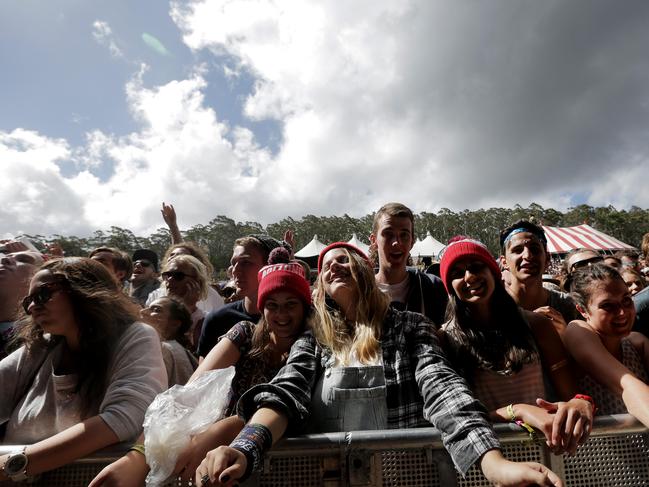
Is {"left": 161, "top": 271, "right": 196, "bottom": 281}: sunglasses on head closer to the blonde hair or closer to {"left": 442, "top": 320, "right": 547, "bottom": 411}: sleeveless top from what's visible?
the blonde hair

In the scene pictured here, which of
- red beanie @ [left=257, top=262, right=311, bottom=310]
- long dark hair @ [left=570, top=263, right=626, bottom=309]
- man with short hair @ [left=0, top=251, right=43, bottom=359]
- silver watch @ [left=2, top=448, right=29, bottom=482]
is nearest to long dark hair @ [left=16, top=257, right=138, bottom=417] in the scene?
silver watch @ [left=2, top=448, right=29, bottom=482]

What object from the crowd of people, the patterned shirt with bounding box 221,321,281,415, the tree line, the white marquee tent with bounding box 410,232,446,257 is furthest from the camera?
the tree line

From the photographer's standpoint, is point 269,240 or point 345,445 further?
point 269,240

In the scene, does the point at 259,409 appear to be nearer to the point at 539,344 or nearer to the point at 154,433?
the point at 154,433

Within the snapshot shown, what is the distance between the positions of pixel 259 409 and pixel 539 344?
136cm

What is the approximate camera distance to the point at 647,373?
1935 millimetres

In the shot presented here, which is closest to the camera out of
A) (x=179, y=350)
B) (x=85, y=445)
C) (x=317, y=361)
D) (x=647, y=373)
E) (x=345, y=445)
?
(x=345, y=445)

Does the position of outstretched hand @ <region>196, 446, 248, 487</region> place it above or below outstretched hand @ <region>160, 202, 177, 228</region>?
below

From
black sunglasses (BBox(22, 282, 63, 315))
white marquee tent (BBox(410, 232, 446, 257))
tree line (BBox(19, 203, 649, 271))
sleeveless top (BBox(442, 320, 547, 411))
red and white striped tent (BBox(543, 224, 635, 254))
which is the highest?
tree line (BBox(19, 203, 649, 271))

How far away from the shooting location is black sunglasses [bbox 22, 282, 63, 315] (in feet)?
6.08

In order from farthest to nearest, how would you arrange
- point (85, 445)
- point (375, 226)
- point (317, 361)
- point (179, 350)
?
point (375, 226), point (179, 350), point (317, 361), point (85, 445)

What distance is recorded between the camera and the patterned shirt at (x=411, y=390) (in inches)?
51.8

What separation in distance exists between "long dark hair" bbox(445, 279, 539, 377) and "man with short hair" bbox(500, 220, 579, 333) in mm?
717

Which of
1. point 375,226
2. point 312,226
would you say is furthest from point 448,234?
point 375,226
